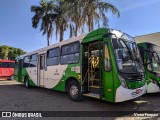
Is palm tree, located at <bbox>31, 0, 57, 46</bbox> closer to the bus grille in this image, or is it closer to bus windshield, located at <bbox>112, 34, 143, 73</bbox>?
bus windshield, located at <bbox>112, 34, 143, 73</bbox>

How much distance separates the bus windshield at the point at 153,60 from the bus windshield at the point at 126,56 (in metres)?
2.13

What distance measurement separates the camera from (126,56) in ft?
22.0

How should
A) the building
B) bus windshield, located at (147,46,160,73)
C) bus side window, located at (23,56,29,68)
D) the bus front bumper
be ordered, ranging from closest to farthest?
the bus front bumper, bus windshield, located at (147,46,160,73), bus side window, located at (23,56,29,68), the building

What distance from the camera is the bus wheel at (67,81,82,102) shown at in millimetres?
7930

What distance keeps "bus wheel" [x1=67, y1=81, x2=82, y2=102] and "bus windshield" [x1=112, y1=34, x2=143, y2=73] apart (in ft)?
7.71

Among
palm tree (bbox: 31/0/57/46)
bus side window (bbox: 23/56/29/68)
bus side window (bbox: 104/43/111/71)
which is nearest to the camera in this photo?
bus side window (bbox: 104/43/111/71)

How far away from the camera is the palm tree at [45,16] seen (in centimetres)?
2514

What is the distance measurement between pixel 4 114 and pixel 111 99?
3770 millimetres

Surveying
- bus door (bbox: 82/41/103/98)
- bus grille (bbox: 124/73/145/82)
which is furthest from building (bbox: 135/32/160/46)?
bus door (bbox: 82/41/103/98)

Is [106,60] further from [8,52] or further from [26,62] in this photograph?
[8,52]

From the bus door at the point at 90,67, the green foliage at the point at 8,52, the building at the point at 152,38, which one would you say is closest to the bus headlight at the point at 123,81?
the bus door at the point at 90,67

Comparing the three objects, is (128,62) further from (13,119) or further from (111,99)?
(13,119)

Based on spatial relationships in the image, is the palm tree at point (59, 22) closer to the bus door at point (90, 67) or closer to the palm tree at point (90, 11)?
the palm tree at point (90, 11)

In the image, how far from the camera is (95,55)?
7691mm
